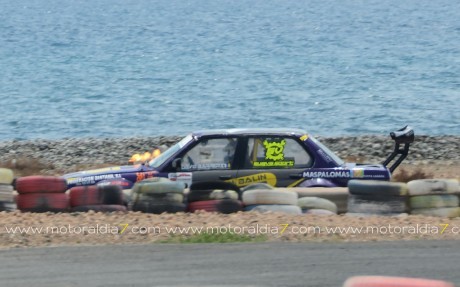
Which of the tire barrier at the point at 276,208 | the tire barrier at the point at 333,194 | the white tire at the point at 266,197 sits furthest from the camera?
the tire barrier at the point at 333,194

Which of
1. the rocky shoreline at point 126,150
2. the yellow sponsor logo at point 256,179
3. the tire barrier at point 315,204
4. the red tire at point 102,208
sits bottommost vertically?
the rocky shoreline at point 126,150

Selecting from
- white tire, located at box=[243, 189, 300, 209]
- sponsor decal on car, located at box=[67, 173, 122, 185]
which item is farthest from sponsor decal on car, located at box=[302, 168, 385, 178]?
sponsor decal on car, located at box=[67, 173, 122, 185]

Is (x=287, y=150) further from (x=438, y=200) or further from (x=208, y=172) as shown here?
(x=438, y=200)

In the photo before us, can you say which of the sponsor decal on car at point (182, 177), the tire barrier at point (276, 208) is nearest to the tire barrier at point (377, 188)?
the tire barrier at point (276, 208)

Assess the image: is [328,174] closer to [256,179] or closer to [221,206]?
[256,179]

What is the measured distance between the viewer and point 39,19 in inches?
4589

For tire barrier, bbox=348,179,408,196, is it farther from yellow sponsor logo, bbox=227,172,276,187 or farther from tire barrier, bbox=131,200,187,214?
tire barrier, bbox=131,200,187,214

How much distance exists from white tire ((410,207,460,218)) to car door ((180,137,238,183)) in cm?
271

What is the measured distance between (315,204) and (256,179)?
1.42 m

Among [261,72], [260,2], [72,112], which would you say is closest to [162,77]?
[261,72]

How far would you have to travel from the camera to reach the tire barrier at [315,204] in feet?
45.4

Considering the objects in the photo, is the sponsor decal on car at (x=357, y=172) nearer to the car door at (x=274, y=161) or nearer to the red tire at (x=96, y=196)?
the car door at (x=274, y=161)

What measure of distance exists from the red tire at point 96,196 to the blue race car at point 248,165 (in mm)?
1297

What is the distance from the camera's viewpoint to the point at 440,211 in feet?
45.5
